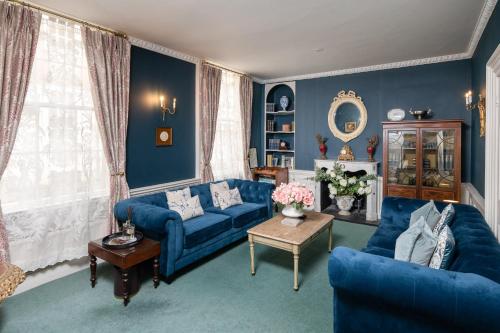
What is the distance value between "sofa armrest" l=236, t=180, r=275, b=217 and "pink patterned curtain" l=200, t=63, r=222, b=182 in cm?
63

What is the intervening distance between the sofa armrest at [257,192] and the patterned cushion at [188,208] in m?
1.06

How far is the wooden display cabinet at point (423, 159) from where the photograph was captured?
4.52 meters

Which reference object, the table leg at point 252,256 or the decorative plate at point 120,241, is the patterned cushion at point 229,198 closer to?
the table leg at point 252,256

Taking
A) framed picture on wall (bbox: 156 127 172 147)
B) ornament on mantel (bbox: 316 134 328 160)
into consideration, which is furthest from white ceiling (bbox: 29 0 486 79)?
ornament on mantel (bbox: 316 134 328 160)

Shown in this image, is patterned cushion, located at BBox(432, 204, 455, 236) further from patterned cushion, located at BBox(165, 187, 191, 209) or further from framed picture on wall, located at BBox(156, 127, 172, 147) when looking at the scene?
framed picture on wall, located at BBox(156, 127, 172, 147)

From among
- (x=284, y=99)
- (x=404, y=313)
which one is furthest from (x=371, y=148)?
(x=404, y=313)

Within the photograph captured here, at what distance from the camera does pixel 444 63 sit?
15.8 ft

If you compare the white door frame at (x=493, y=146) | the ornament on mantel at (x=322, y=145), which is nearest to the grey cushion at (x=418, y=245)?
the white door frame at (x=493, y=146)

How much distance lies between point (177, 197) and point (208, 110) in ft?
5.80

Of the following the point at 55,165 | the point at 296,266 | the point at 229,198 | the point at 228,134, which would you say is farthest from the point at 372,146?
the point at 55,165

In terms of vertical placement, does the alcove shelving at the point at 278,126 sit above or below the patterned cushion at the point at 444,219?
above

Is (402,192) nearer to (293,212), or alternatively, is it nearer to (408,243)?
(293,212)

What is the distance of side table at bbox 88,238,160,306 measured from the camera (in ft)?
8.65

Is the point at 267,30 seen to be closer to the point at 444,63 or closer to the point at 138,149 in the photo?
the point at 138,149
